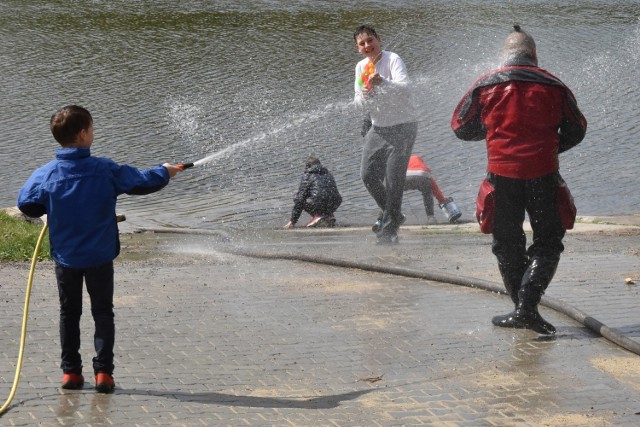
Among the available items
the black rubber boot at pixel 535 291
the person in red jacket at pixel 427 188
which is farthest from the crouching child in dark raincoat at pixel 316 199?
the black rubber boot at pixel 535 291

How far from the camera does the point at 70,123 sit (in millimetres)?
6184

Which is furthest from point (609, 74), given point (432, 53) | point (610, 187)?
point (610, 187)

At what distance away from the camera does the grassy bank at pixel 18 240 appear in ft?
33.7

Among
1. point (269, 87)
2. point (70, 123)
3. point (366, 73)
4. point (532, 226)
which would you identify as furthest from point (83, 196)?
point (269, 87)

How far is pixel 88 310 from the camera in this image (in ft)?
26.2

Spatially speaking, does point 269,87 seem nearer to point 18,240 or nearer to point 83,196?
point 18,240

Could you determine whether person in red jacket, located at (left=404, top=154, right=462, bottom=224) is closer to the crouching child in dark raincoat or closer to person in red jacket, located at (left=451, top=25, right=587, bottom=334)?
the crouching child in dark raincoat

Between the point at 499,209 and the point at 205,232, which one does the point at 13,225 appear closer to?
→ the point at 205,232

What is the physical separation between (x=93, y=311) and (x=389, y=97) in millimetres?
4536

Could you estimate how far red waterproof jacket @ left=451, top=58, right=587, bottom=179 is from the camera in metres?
7.08

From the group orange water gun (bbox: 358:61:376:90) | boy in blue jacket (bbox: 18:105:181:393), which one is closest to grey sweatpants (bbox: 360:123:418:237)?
orange water gun (bbox: 358:61:376:90)

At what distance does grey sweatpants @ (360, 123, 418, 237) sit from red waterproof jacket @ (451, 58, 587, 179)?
10.4 feet

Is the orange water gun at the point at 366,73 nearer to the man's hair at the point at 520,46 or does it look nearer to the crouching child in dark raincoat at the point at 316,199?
the crouching child in dark raincoat at the point at 316,199

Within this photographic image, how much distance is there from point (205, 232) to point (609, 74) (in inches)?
413
